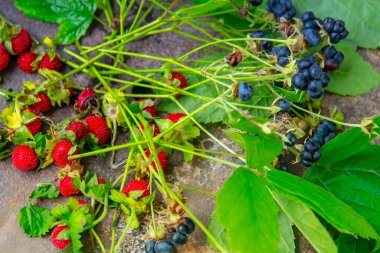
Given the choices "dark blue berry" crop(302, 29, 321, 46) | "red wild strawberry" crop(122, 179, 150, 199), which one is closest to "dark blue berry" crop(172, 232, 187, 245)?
"red wild strawberry" crop(122, 179, 150, 199)

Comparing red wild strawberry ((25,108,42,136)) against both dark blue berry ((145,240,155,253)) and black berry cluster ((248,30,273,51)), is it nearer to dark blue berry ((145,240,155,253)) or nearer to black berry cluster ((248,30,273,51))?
dark blue berry ((145,240,155,253))

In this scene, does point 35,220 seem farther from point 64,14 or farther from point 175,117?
point 64,14

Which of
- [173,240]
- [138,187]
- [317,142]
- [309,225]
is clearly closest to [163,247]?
[173,240]

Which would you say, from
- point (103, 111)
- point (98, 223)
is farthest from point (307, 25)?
point (98, 223)

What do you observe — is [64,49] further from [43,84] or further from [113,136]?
[113,136]

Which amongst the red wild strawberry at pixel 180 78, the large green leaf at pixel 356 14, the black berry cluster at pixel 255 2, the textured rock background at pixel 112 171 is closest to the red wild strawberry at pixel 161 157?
the textured rock background at pixel 112 171

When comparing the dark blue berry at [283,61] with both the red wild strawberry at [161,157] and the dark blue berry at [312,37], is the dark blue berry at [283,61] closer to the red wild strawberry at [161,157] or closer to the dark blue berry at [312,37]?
the dark blue berry at [312,37]
